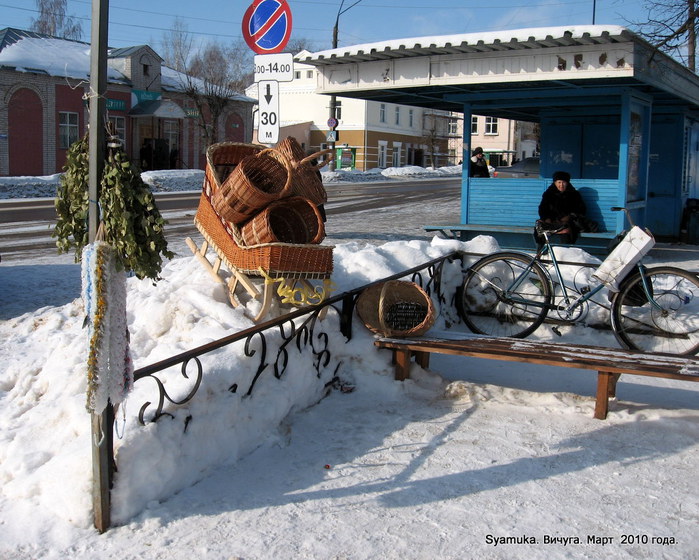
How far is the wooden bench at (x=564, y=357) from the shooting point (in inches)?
Answer: 184

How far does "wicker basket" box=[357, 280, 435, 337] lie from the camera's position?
5523 mm

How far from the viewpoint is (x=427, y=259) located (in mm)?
7008

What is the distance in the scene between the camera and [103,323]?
327cm

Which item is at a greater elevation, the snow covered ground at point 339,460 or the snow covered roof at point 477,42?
the snow covered roof at point 477,42

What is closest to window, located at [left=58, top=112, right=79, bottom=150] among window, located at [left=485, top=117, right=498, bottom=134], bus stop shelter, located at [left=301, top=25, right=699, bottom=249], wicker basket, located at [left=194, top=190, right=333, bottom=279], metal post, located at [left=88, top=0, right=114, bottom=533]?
bus stop shelter, located at [left=301, top=25, right=699, bottom=249]

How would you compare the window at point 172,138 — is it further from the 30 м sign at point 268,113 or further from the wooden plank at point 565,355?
the wooden plank at point 565,355

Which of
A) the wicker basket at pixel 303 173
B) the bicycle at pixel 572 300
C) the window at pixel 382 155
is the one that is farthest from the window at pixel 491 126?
the wicker basket at pixel 303 173

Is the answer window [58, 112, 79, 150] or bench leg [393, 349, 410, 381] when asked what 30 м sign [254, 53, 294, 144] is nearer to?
bench leg [393, 349, 410, 381]

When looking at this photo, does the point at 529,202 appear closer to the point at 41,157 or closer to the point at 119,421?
the point at 119,421

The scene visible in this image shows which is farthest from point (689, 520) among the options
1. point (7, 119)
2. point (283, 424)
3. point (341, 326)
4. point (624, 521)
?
point (7, 119)

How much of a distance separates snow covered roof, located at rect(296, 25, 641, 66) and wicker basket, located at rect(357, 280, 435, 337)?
5.03 metres

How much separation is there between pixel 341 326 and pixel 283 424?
1055 millimetres

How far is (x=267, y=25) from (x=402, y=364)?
347 centimetres

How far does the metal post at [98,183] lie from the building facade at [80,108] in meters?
28.4
